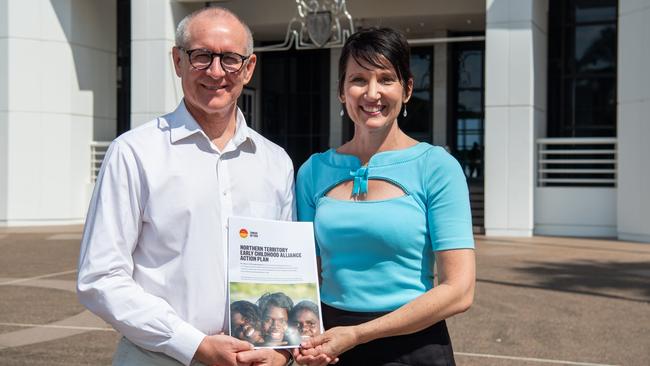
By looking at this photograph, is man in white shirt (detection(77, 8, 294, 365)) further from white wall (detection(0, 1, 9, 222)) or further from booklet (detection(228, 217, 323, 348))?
white wall (detection(0, 1, 9, 222))

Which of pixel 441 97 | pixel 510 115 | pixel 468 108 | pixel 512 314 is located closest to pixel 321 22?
pixel 510 115

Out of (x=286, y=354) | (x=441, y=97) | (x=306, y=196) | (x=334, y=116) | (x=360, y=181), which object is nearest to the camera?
(x=286, y=354)

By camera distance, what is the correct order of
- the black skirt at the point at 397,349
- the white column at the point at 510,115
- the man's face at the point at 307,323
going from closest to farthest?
1. the man's face at the point at 307,323
2. the black skirt at the point at 397,349
3. the white column at the point at 510,115

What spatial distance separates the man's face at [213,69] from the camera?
102 inches

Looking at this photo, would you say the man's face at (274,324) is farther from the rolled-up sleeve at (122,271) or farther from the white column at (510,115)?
the white column at (510,115)

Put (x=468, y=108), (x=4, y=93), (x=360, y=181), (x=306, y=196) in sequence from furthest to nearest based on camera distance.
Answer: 1. (x=468, y=108)
2. (x=4, y=93)
3. (x=306, y=196)
4. (x=360, y=181)

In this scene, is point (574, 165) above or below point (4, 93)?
below

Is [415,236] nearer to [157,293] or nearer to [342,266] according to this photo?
[342,266]

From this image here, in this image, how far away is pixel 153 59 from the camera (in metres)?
19.3

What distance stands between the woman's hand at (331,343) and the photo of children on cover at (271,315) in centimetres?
3

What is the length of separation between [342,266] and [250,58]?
2.48ft

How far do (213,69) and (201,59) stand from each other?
6 centimetres

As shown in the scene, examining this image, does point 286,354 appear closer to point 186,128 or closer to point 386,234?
point 386,234

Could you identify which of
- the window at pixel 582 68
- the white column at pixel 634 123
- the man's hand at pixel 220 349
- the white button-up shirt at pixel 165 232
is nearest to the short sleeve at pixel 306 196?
the white button-up shirt at pixel 165 232
